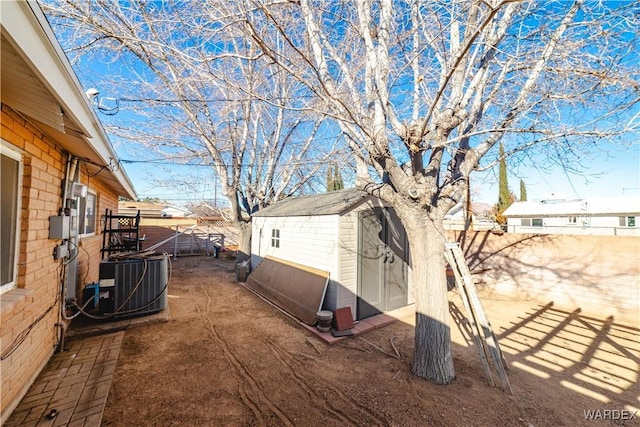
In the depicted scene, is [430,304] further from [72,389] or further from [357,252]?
[72,389]

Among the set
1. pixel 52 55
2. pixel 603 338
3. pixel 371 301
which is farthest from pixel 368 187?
pixel 603 338

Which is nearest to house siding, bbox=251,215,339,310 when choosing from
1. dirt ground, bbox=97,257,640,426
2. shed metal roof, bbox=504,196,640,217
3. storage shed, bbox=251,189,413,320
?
storage shed, bbox=251,189,413,320

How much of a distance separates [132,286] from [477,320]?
5893 millimetres

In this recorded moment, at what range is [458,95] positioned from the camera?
3.27m

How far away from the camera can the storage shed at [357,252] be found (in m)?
5.16

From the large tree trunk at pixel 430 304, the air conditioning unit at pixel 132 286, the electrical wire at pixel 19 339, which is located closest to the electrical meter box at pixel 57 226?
the electrical wire at pixel 19 339

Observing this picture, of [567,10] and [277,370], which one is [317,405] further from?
[567,10]

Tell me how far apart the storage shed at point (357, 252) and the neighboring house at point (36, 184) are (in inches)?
159

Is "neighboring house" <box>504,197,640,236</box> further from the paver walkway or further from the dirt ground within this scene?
the paver walkway

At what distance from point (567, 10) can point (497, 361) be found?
14.5 ft

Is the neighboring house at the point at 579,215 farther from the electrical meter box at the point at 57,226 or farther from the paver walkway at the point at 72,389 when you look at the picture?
the electrical meter box at the point at 57,226

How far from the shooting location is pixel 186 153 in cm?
1012

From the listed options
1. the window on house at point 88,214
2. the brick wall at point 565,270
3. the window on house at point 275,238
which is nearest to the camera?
the window on house at point 88,214

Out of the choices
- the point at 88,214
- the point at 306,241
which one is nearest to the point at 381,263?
the point at 306,241
